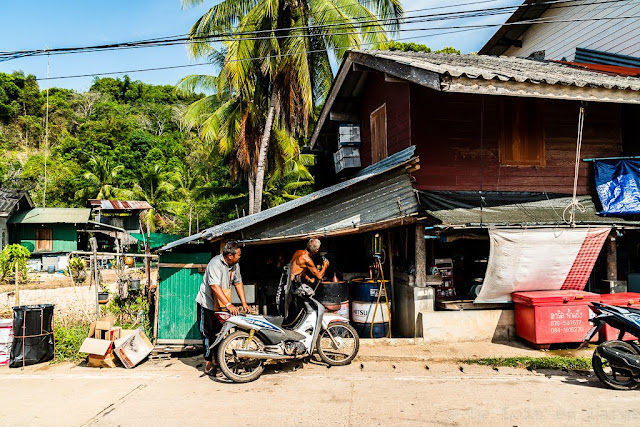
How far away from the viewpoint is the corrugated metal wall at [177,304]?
28.7 ft

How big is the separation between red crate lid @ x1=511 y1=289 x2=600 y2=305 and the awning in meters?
1.29

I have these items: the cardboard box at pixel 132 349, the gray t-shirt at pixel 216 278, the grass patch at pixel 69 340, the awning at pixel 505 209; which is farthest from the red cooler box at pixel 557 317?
the grass patch at pixel 69 340

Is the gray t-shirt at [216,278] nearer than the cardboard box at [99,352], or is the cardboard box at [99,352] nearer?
the gray t-shirt at [216,278]

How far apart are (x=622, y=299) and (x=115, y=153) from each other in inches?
1711

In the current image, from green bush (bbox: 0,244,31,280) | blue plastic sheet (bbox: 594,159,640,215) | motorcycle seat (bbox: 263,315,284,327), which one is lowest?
motorcycle seat (bbox: 263,315,284,327)

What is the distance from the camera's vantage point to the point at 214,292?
685cm

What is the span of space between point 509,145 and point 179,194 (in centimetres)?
3033

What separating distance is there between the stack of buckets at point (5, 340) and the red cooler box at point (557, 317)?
28.7 ft

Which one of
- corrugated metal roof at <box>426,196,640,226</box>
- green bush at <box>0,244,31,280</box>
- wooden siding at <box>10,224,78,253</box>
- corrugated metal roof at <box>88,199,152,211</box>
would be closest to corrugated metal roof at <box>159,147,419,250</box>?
corrugated metal roof at <box>426,196,640,226</box>

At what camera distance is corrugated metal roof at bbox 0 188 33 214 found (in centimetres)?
2328

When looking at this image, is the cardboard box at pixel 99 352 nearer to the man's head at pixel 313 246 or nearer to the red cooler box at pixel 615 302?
the man's head at pixel 313 246

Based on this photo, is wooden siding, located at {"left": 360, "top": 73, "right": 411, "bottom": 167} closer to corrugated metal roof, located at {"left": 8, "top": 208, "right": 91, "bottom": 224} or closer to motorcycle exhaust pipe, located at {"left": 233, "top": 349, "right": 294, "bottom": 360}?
motorcycle exhaust pipe, located at {"left": 233, "top": 349, "right": 294, "bottom": 360}

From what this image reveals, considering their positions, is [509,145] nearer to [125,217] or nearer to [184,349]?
[184,349]

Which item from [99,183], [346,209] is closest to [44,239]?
[99,183]
